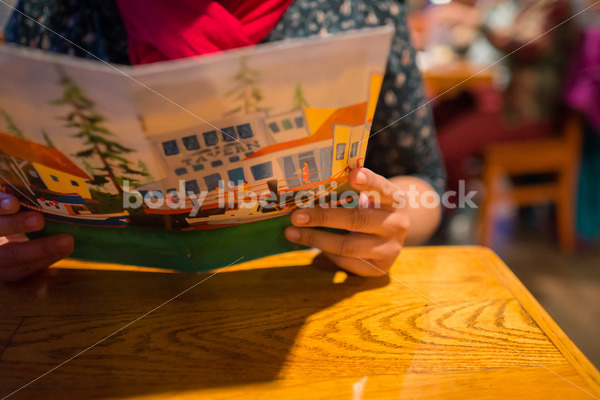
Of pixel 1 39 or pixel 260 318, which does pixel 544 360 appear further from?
pixel 1 39

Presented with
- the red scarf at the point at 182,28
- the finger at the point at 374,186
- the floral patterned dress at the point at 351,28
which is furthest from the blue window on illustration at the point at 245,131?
the floral patterned dress at the point at 351,28

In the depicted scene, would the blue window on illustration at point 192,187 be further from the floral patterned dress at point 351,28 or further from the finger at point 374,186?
the floral patterned dress at point 351,28

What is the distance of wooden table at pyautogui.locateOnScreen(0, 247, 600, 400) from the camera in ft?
0.90

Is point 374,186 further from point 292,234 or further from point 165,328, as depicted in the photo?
point 165,328

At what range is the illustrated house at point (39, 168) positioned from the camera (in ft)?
0.97

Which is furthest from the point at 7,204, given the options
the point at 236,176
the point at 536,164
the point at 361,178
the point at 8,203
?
the point at 536,164

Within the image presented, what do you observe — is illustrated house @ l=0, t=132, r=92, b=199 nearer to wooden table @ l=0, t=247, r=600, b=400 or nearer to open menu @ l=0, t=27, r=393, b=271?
open menu @ l=0, t=27, r=393, b=271

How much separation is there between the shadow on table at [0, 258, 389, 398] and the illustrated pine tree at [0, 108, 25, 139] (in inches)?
6.5

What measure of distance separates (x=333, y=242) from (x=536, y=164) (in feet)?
4.17

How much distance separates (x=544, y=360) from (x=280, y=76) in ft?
0.98

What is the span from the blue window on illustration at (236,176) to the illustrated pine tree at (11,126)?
155 mm

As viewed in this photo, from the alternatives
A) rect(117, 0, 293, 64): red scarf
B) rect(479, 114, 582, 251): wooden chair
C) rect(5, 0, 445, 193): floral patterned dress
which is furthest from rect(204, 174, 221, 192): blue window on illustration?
rect(479, 114, 582, 251): wooden chair

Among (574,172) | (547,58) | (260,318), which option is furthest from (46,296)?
(574,172)

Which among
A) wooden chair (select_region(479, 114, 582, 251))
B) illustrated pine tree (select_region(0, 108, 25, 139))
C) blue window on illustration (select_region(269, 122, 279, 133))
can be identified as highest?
wooden chair (select_region(479, 114, 582, 251))
